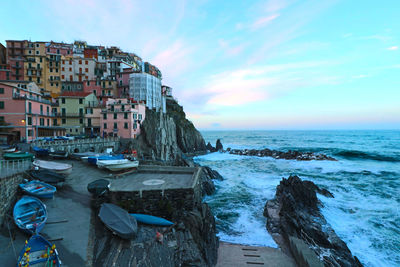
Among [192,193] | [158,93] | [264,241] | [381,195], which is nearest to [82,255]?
[192,193]

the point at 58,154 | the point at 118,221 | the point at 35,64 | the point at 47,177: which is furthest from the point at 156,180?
the point at 35,64

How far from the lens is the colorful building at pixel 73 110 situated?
4797 centimetres

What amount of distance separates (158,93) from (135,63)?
23.3 metres

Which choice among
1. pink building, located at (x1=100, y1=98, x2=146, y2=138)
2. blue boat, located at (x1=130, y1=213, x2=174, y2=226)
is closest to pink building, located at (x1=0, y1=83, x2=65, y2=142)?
pink building, located at (x1=100, y1=98, x2=146, y2=138)

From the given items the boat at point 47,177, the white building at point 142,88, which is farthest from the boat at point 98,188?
the white building at point 142,88

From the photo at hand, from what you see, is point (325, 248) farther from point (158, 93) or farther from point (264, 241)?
point (158, 93)

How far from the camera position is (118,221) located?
10805 millimetres

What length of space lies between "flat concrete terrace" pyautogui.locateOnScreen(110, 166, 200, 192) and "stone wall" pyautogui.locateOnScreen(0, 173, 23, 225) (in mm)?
5406

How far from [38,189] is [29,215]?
2.94 metres

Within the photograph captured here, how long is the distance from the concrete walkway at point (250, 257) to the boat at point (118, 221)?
617 cm

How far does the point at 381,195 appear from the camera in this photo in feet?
88.9

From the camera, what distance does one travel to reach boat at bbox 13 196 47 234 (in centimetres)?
997

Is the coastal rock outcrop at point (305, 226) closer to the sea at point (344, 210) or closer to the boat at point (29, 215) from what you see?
the sea at point (344, 210)

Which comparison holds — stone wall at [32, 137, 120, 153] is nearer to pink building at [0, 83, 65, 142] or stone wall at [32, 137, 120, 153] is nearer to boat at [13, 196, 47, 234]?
pink building at [0, 83, 65, 142]
